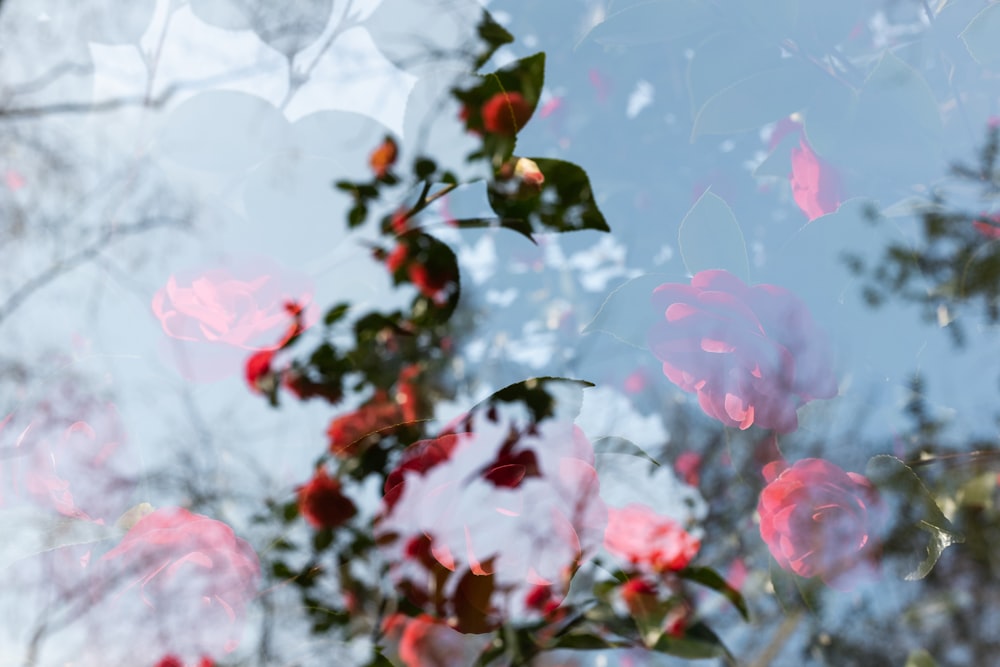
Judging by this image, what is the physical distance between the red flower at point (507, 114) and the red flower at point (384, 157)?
66mm

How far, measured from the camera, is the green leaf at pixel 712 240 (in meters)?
0.38

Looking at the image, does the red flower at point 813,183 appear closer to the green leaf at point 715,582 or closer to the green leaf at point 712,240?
the green leaf at point 712,240

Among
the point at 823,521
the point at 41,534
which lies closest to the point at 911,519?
the point at 823,521

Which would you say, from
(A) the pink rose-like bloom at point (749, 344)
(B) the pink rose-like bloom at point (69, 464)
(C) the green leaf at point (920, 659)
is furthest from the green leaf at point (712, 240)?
(B) the pink rose-like bloom at point (69, 464)

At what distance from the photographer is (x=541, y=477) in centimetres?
36

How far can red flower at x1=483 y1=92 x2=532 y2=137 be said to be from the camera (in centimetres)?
40

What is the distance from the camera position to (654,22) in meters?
0.45

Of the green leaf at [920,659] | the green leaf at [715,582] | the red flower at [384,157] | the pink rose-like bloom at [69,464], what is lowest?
the green leaf at [920,659]

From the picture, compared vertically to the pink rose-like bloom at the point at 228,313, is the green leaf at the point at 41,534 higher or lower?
lower

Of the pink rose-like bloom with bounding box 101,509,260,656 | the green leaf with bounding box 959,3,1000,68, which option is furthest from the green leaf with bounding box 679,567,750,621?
the green leaf with bounding box 959,3,1000,68

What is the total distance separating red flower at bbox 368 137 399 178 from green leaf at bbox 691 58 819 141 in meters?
0.20

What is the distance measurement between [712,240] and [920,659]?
26 cm

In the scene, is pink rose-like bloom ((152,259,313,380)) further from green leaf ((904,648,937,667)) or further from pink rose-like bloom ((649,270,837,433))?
green leaf ((904,648,937,667))

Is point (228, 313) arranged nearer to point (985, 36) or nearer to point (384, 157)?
point (384, 157)
